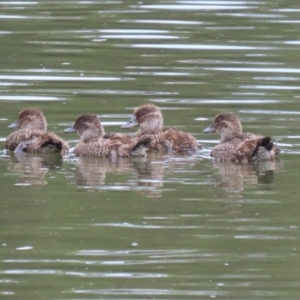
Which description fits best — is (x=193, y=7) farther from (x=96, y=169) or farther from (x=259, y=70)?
(x=96, y=169)

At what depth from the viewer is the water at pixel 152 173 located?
810 centimetres

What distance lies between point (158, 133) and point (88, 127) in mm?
724

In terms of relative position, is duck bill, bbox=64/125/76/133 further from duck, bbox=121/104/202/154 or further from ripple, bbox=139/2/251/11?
ripple, bbox=139/2/251/11

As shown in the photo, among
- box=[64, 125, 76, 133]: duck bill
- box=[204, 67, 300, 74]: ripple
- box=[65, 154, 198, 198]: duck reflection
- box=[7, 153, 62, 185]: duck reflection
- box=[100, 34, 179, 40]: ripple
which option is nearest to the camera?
box=[65, 154, 198, 198]: duck reflection

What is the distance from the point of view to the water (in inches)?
319

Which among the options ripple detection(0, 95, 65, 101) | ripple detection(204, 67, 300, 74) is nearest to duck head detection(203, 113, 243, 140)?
ripple detection(0, 95, 65, 101)

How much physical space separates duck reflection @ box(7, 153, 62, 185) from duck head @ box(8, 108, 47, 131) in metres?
0.63

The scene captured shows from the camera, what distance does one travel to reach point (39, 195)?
10.4m

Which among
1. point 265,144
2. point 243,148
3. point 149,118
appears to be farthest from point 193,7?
point 265,144

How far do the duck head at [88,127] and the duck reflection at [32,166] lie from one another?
483 millimetres

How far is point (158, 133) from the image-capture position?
13.0 meters

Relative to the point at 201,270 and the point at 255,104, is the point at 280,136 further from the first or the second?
the point at 201,270

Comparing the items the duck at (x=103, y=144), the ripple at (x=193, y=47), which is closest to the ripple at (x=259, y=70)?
the ripple at (x=193, y=47)

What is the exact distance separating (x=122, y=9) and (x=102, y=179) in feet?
38.9
